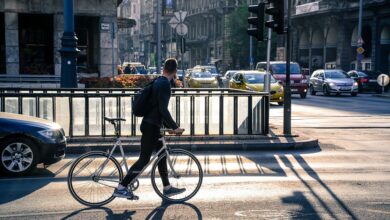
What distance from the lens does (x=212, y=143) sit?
41.0 feet

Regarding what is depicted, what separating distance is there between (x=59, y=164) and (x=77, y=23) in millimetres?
21028

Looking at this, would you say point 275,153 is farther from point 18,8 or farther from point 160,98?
point 18,8

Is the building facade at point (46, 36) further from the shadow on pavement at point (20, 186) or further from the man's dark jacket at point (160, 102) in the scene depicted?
the man's dark jacket at point (160, 102)

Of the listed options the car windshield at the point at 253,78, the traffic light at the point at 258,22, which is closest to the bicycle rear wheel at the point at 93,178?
the traffic light at the point at 258,22

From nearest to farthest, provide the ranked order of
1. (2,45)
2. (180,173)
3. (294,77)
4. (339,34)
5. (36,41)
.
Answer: (180,173) < (2,45) < (36,41) < (294,77) < (339,34)

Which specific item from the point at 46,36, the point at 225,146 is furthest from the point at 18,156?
the point at 46,36

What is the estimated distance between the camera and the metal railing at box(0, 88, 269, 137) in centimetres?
Answer: 1248

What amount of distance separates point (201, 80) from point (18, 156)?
26972 millimetres

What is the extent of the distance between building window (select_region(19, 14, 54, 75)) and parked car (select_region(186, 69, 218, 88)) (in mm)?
9765

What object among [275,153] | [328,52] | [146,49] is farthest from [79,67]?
[146,49]

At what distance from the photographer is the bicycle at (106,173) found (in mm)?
7238

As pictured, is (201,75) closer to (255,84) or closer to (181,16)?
(255,84)

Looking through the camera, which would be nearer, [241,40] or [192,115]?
[192,115]

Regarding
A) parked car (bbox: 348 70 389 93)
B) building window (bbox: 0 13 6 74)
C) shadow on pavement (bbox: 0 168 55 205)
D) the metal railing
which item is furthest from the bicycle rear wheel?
parked car (bbox: 348 70 389 93)
